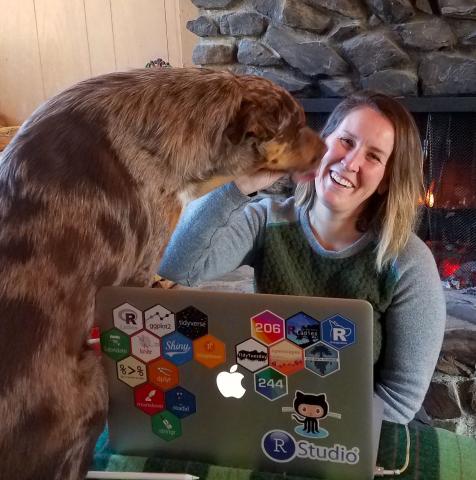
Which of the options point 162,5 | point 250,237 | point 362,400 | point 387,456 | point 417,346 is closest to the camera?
point 362,400

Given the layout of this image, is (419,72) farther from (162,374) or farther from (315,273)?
(162,374)

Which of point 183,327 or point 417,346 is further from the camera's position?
point 417,346

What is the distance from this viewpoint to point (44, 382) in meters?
0.72

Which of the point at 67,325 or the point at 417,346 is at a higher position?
the point at 67,325

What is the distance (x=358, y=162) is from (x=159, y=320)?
626mm

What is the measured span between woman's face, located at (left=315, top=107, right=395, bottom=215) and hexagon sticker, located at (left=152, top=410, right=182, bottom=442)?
60 centimetres

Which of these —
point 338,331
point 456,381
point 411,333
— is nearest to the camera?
point 338,331

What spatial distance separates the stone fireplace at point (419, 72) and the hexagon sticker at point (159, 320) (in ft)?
5.46

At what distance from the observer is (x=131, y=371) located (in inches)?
30.9

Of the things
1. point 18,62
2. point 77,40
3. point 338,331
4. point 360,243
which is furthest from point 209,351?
point 18,62

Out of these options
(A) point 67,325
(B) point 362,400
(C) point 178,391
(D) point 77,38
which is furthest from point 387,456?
(D) point 77,38

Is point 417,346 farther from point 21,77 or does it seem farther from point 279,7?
point 21,77

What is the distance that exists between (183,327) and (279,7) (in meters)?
1.88

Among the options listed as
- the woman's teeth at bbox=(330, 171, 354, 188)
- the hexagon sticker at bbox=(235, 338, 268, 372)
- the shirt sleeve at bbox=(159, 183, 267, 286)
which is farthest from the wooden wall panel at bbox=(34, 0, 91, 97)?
the hexagon sticker at bbox=(235, 338, 268, 372)
